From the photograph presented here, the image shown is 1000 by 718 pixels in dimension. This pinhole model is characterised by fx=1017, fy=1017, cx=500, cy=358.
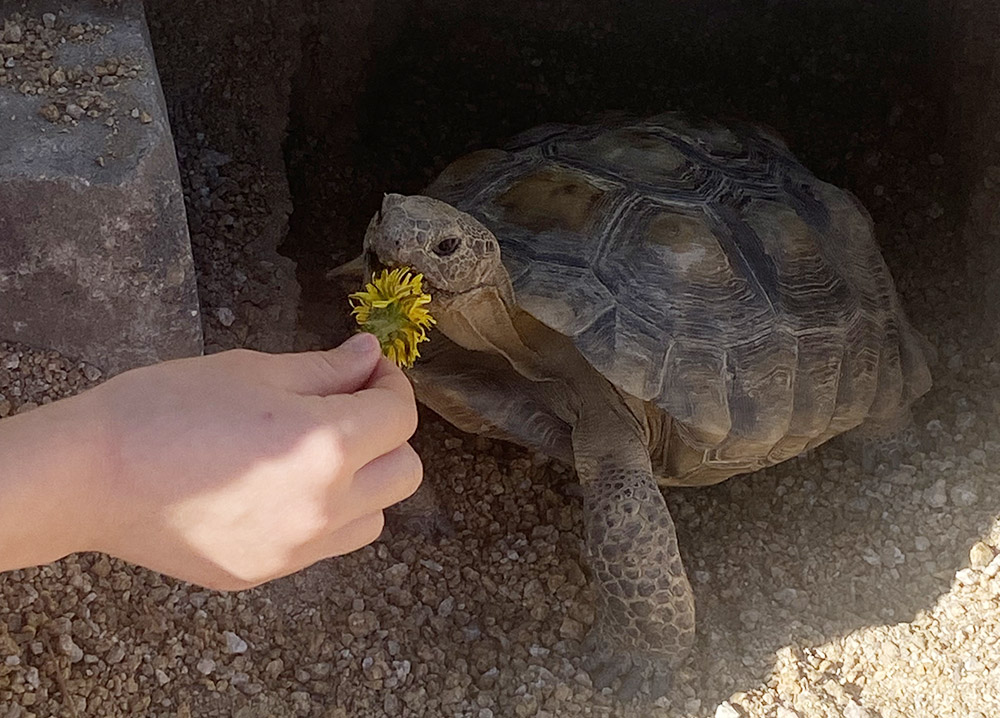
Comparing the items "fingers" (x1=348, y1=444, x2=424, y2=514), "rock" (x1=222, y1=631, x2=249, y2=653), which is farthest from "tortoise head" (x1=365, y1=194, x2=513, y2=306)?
"rock" (x1=222, y1=631, x2=249, y2=653)

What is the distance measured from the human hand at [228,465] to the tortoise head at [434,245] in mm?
487

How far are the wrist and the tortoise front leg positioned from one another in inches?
43.0

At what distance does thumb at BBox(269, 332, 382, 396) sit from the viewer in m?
1.32

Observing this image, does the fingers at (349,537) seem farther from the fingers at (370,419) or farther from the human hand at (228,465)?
the fingers at (370,419)

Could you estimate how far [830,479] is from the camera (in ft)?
8.55

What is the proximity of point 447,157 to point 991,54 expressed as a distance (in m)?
1.58

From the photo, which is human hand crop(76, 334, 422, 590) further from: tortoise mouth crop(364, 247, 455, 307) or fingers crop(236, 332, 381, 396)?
tortoise mouth crop(364, 247, 455, 307)

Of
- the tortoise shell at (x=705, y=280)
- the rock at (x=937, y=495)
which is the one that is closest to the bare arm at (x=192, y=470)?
the tortoise shell at (x=705, y=280)

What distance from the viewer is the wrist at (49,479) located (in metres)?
1.16

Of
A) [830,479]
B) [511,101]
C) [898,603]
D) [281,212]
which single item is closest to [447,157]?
[511,101]

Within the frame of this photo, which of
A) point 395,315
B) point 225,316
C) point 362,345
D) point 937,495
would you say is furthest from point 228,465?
point 937,495

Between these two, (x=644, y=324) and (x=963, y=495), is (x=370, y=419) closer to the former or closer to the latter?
(x=644, y=324)

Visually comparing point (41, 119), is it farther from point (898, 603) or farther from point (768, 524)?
point (898, 603)

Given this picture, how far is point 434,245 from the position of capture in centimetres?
177
